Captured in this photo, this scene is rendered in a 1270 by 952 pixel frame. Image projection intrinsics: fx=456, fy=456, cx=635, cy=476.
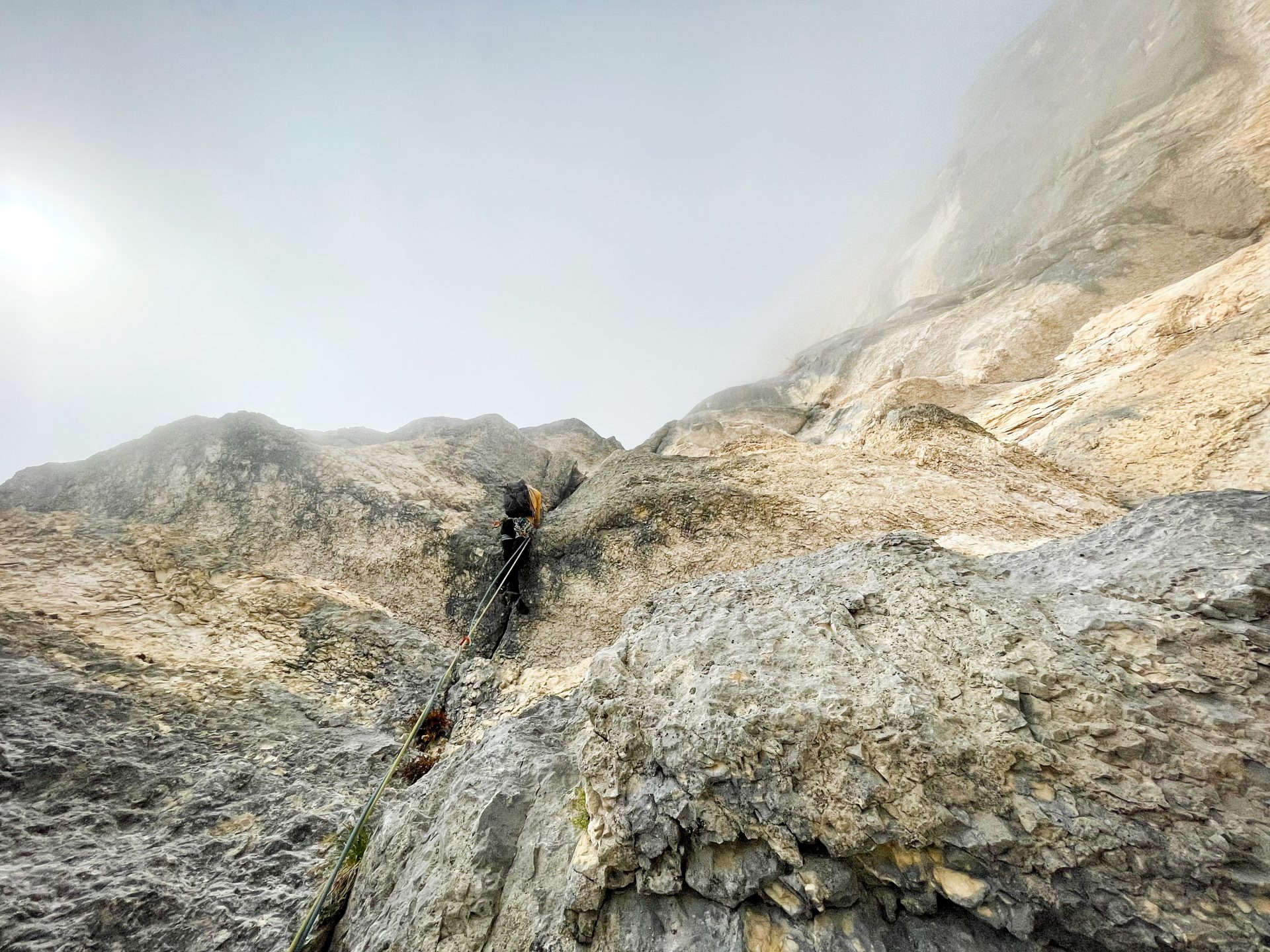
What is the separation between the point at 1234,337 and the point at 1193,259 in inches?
573

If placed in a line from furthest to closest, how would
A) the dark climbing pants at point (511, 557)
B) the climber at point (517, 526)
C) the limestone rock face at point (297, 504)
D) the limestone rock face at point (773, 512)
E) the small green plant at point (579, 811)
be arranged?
the climber at point (517, 526), the dark climbing pants at point (511, 557), the limestone rock face at point (297, 504), the limestone rock face at point (773, 512), the small green plant at point (579, 811)

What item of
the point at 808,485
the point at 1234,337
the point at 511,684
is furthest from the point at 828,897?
the point at 1234,337

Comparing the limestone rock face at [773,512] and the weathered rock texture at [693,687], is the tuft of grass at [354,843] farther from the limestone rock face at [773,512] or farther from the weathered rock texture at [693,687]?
the limestone rock face at [773,512]

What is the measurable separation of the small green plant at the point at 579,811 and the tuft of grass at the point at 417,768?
3185 millimetres

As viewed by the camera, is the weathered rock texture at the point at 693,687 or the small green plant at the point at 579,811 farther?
the small green plant at the point at 579,811

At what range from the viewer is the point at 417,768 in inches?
280

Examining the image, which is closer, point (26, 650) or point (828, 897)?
point (828, 897)

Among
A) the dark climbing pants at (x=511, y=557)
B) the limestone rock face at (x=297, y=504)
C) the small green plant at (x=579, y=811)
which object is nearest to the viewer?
the small green plant at (x=579, y=811)

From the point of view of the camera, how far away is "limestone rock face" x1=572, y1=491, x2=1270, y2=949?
3146mm

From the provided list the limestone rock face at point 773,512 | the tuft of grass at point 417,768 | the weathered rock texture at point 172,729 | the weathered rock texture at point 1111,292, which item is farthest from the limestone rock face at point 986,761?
the weathered rock texture at point 1111,292

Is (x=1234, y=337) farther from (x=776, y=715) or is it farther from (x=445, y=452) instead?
(x=445, y=452)

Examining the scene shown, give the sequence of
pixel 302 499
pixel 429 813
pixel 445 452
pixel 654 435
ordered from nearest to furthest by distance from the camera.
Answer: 1. pixel 429 813
2. pixel 302 499
3. pixel 445 452
4. pixel 654 435

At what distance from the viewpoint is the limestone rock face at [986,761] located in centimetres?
315

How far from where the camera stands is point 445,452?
58.1 ft
